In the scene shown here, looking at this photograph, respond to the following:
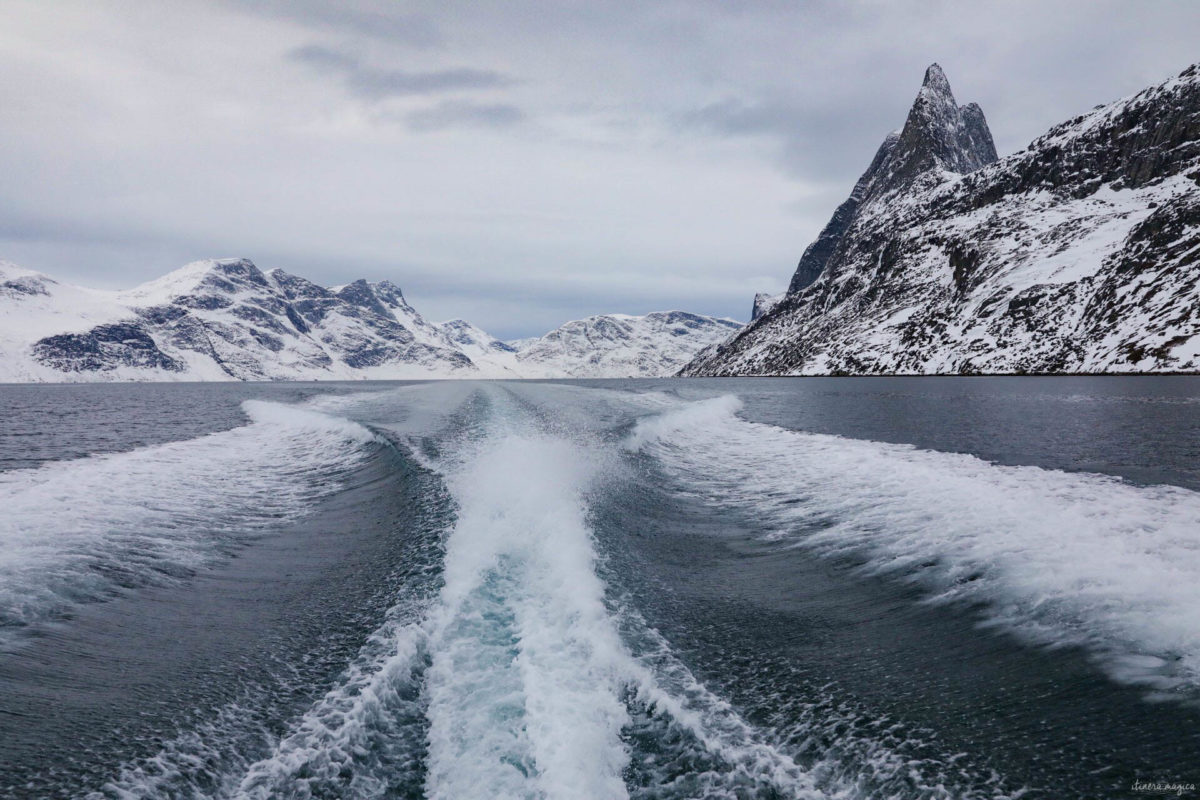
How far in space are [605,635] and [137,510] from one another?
532 inches

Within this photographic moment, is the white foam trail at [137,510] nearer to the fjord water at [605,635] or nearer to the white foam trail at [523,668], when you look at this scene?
the fjord water at [605,635]

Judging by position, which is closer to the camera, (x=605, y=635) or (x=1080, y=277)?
(x=605, y=635)

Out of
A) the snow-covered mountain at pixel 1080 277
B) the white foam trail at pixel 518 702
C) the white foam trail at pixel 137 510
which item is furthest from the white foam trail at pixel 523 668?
the snow-covered mountain at pixel 1080 277

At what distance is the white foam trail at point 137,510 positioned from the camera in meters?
10.0

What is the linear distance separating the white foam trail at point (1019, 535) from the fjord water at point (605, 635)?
0.07 metres

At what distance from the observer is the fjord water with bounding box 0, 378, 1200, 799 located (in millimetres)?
5457

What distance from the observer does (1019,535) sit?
10859 mm

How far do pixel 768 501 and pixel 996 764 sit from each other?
11.1m

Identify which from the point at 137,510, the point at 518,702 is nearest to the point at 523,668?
the point at 518,702

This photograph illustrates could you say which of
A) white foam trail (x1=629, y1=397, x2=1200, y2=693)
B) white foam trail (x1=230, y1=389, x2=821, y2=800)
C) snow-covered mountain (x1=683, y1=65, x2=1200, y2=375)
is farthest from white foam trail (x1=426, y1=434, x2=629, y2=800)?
snow-covered mountain (x1=683, y1=65, x2=1200, y2=375)

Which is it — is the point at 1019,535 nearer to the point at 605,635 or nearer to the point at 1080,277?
the point at 605,635

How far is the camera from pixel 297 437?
30.7 m

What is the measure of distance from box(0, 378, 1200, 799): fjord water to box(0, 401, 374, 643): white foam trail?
0.33 feet

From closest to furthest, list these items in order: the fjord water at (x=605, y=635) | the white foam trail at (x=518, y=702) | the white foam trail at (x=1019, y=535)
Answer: the white foam trail at (x=518, y=702) → the fjord water at (x=605, y=635) → the white foam trail at (x=1019, y=535)
